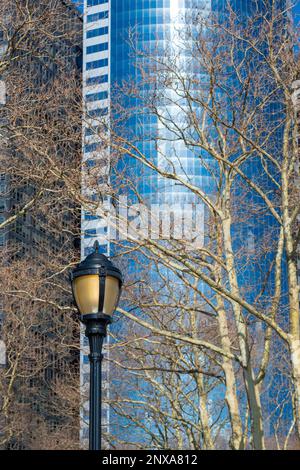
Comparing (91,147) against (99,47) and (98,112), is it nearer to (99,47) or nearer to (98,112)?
(98,112)

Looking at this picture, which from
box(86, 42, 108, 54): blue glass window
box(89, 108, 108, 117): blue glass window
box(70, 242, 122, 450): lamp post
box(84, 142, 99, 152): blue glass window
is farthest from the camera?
box(86, 42, 108, 54): blue glass window

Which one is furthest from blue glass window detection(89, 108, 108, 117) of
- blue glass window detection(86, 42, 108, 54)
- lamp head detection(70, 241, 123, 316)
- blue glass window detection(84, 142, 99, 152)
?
blue glass window detection(86, 42, 108, 54)

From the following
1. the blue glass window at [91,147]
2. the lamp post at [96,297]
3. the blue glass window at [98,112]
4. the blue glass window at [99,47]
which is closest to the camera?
the lamp post at [96,297]

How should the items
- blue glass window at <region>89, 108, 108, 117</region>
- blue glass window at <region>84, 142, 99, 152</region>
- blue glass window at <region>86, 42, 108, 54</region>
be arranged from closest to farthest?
blue glass window at <region>84, 142, 99, 152</region>, blue glass window at <region>89, 108, 108, 117</region>, blue glass window at <region>86, 42, 108, 54</region>

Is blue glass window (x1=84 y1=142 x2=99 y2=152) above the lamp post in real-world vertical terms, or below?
above

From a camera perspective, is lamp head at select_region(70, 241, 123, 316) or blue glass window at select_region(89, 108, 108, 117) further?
blue glass window at select_region(89, 108, 108, 117)

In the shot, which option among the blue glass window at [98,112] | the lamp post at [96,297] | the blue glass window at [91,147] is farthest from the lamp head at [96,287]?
the blue glass window at [98,112]

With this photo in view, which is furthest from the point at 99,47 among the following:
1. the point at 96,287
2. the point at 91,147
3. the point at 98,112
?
the point at 96,287

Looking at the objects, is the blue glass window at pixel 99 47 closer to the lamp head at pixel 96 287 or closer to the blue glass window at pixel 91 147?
the blue glass window at pixel 91 147

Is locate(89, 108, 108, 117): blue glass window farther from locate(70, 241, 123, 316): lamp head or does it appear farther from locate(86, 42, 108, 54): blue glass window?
locate(86, 42, 108, 54): blue glass window

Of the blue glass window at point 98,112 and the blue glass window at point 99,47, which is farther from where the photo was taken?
the blue glass window at point 99,47

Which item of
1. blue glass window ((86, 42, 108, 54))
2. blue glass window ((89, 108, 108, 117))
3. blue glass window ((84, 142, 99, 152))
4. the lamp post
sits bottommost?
the lamp post
